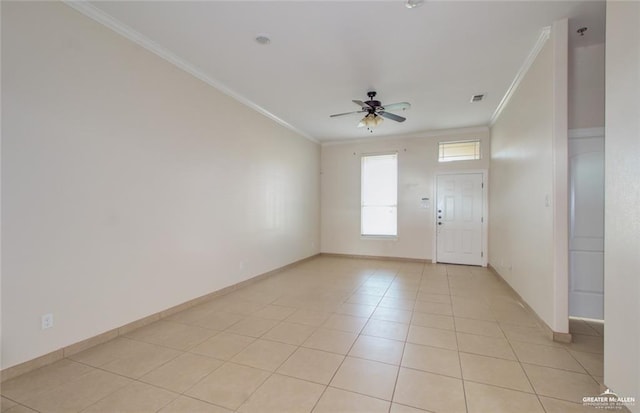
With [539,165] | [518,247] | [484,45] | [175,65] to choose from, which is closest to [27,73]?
[175,65]

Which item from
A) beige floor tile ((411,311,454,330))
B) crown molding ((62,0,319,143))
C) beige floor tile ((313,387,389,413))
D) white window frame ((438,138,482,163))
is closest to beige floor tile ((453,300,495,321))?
beige floor tile ((411,311,454,330))

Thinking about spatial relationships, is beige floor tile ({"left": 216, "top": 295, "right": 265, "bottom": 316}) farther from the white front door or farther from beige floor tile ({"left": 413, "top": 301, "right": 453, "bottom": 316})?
the white front door

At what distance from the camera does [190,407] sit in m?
1.75

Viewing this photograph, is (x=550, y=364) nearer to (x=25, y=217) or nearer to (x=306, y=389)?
(x=306, y=389)

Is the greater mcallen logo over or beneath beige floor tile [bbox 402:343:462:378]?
over

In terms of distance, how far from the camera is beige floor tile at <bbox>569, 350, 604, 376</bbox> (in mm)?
2137

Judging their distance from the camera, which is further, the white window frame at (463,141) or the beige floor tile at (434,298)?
the white window frame at (463,141)

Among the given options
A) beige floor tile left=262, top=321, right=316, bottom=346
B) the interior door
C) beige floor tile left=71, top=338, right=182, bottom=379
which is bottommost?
beige floor tile left=262, top=321, right=316, bottom=346

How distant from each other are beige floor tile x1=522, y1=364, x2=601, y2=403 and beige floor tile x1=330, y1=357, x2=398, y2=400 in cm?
101

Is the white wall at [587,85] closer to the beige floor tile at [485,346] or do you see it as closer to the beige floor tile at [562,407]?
the beige floor tile at [485,346]

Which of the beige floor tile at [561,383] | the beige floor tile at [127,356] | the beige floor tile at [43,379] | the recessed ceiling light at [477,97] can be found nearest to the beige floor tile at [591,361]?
the beige floor tile at [561,383]

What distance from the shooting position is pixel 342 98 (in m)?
4.34

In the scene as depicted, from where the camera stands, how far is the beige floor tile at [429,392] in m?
1.76

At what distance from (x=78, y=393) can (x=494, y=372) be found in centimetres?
300
